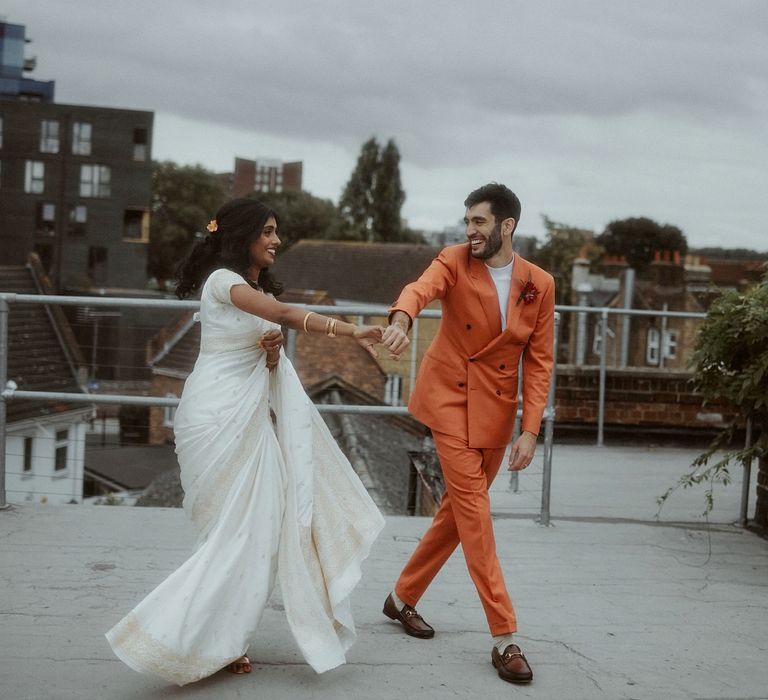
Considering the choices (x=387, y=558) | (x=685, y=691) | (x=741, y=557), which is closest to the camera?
(x=685, y=691)

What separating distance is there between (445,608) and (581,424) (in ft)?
19.6

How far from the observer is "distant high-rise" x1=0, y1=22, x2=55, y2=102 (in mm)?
64875

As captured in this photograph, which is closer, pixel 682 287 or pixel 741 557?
pixel 741 557

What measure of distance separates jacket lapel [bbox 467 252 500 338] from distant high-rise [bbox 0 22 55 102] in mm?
65474

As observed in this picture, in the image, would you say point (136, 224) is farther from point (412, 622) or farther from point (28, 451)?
point (412, 622)

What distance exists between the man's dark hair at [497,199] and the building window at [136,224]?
5742cm

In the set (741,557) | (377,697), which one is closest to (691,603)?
(741,557)

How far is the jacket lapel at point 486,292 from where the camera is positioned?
435 cm

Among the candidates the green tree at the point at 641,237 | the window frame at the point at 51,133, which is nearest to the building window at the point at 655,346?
the green tree at the point at 641,237

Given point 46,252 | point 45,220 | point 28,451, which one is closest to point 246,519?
point 28,451

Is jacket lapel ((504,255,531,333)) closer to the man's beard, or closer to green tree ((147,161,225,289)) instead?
the man's beard

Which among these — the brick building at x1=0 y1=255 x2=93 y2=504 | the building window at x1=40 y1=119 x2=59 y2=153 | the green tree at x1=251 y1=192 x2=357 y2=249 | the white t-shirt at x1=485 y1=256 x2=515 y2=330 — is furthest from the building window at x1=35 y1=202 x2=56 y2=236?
the white t-shirt at x1=485 y1=256 x2=515 y2=330

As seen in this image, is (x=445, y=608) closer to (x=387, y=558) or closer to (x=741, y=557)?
(x=387, y=558)

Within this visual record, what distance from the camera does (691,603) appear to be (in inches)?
206
